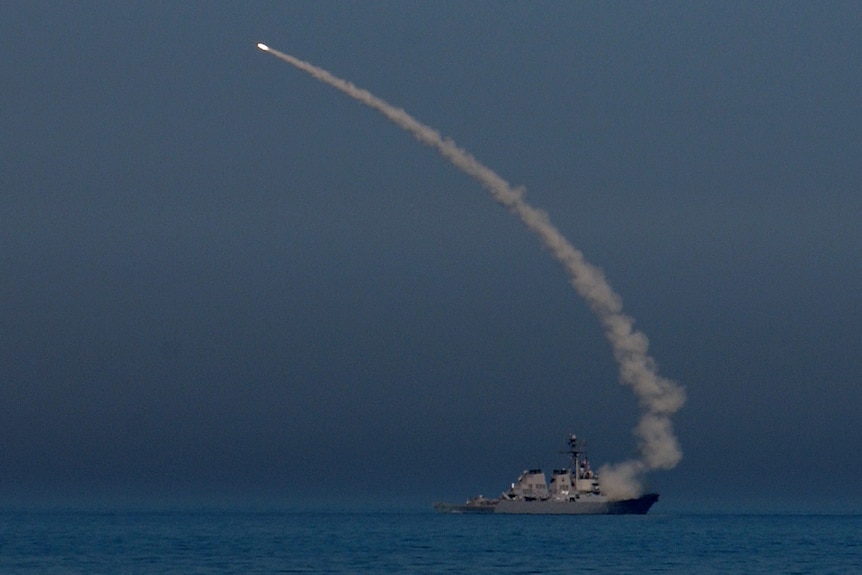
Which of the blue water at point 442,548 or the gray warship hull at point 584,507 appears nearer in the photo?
the blue water at point 442,548

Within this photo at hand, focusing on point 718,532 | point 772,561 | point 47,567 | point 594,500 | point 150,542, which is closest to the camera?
point 47,567

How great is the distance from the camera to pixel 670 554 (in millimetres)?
122250

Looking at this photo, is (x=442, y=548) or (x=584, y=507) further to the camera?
(x=584, y=507)

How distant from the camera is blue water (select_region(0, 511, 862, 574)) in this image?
106 m

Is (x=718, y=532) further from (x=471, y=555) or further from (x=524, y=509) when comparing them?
(x=471, y=555)

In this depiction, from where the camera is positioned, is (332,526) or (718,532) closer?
(718,532)

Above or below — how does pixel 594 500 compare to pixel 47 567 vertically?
above

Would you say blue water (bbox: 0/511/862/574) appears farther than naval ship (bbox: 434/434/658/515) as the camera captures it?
No

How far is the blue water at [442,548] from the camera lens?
106 m

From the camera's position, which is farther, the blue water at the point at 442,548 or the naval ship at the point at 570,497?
the naval ship at the point at 570,497

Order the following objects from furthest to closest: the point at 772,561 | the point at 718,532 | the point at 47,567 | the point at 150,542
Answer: the point at 718,532 → the point at 150,542 → the point at 772,561 → the point at 47,567

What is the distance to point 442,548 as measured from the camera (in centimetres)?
12650

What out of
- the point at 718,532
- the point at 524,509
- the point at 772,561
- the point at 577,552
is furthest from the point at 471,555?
the point at 524,509

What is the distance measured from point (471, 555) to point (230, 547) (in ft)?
81.1
